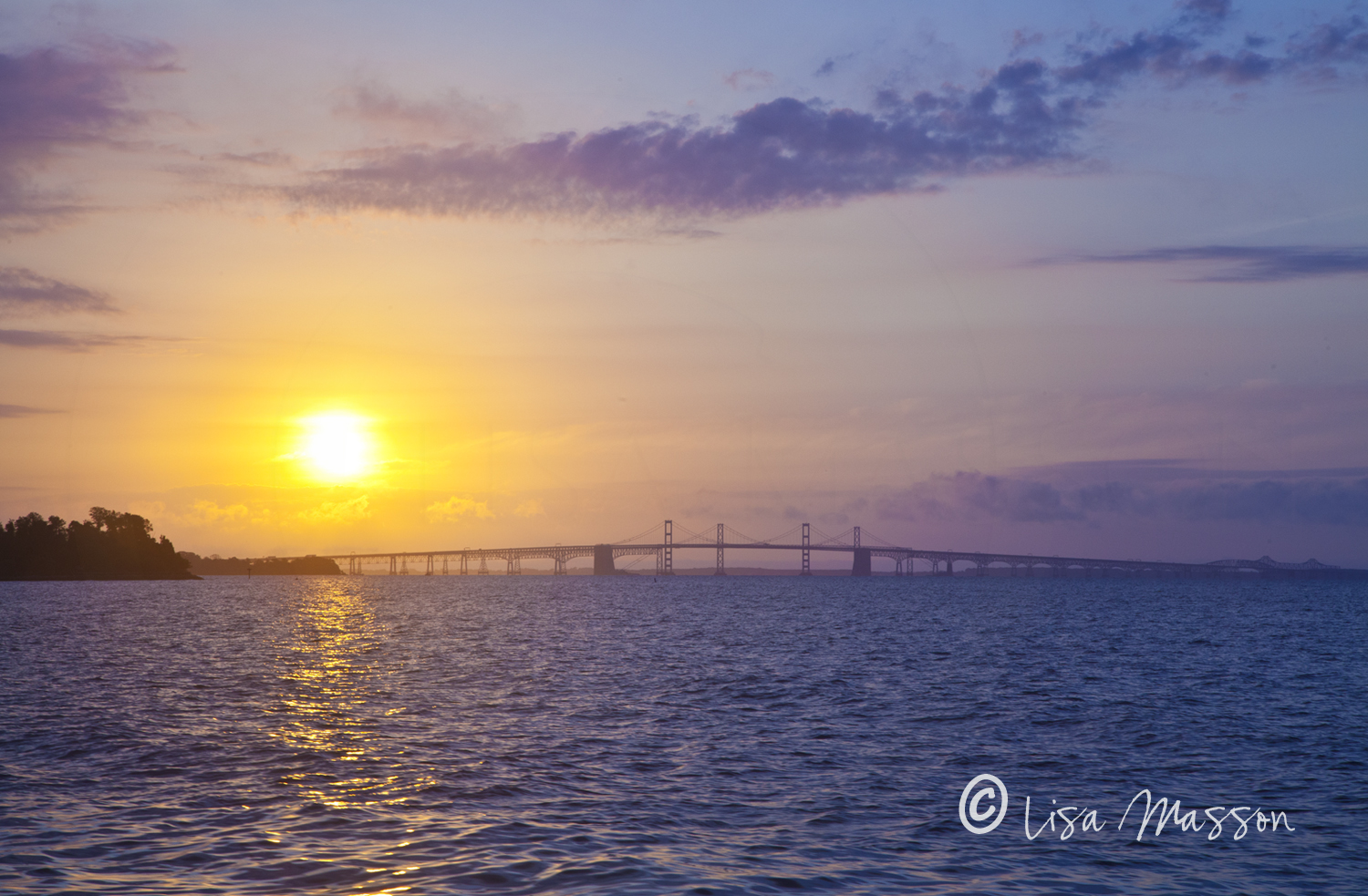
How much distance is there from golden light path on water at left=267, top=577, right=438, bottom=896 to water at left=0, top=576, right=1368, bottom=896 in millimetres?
142

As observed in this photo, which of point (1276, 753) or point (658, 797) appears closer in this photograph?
point (658, 797)

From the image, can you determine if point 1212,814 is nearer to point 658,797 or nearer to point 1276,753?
point 1276,753

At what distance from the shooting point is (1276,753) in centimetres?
2702

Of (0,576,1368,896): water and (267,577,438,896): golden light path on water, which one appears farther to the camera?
(267,577,438,896): golden light path on water

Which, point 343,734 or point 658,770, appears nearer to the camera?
point 658,770

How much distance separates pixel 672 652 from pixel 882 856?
38.8m

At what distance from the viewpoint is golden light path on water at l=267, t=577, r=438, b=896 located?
21188mm

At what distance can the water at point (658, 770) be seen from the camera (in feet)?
54.6

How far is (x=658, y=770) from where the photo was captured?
939 inches

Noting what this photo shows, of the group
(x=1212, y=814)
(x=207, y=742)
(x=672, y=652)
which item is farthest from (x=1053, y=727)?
(x=672, y=652)

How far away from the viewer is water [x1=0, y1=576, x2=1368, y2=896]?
1664cm

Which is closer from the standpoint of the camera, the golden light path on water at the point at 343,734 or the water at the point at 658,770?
the water at the point at 658,770

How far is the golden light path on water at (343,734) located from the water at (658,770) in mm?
142

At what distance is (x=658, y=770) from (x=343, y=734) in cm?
983
